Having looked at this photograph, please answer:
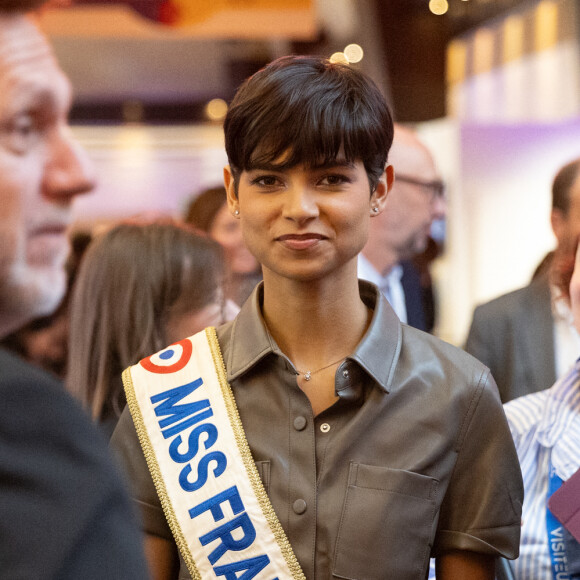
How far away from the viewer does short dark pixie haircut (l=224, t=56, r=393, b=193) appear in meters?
1.46

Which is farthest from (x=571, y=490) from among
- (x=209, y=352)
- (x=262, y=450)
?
(x=209, y=352)

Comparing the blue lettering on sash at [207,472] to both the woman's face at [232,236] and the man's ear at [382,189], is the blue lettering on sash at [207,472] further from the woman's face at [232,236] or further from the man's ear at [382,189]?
the woman's face at [232,236]

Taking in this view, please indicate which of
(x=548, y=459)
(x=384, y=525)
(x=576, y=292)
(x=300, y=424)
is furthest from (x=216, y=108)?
(x=384, y=525)

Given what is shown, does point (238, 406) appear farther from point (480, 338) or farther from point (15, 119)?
point (15, 119)

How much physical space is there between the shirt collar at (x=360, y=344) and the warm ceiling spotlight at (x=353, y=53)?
3064 millimetres

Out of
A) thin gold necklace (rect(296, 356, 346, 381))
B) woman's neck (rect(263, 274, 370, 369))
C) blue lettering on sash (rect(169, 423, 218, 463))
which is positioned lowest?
blue lettering on sash (rect(169, 423, 218, 463))

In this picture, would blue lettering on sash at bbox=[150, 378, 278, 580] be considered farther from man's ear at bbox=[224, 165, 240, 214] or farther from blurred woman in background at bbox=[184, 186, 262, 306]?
blurred woman in background at bbox=[184, 186, 262, 306]

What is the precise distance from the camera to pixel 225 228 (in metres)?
3.68

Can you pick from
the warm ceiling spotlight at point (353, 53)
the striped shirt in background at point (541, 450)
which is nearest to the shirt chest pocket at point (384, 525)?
the striped shirt in background at point (541, 450)

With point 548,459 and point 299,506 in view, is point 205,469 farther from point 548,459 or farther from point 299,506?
point 548,459

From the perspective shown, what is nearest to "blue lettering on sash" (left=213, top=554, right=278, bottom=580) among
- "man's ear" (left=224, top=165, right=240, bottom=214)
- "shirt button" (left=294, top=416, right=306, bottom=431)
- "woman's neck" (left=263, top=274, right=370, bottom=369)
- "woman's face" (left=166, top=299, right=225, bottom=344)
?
"shirt button" (left=294, top=416, right=306, bottom=431)

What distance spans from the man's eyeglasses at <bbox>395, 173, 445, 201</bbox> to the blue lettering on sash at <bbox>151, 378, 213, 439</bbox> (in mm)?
1692

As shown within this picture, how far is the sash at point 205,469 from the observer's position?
5.02ft

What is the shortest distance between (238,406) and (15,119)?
2.19 metres
